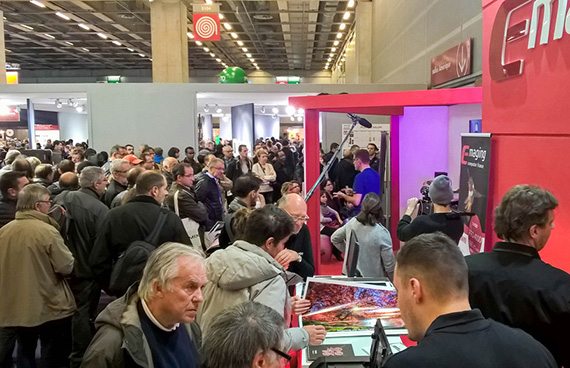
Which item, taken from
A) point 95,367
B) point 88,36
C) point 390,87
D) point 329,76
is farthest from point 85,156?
point 329,76

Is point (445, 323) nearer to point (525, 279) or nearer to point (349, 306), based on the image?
point (525, 279)

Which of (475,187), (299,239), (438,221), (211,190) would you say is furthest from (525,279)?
(211,190)

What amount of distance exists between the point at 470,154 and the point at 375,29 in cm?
1263

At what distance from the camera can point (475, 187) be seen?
11.4ft

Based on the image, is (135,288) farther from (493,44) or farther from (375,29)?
(375,29)

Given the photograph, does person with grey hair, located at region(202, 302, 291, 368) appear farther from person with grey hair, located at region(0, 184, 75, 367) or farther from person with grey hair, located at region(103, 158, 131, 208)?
person with grey hair, located at region(103, 158, 131, 208)

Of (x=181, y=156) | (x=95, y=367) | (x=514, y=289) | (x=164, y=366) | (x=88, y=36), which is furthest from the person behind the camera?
(x=88, y=36)

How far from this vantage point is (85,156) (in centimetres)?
825

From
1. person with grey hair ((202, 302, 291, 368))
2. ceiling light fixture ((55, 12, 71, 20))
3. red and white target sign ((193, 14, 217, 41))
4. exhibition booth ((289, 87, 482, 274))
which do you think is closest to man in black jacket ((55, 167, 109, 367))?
person with grey hair ((202, 302, 291, 368))

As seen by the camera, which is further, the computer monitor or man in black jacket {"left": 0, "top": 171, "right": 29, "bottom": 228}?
the computer monitor

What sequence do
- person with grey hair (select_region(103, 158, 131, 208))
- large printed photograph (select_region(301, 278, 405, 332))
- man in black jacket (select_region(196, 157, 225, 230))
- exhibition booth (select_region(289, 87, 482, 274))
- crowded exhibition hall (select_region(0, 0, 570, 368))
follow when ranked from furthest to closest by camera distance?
exhibition booth (select_region(289, 87, 482, 274)), man in black jacket (select_region(196, 157, 225, 230)), person with grey hair (select_region(103, 158, 131, 208)), large printed photograph (select_region(301, 278, 405, 332)), crowded exhibition hall (select_region(0, 0, 570, 368))

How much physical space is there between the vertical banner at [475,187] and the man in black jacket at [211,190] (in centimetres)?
253

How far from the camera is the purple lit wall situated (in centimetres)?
588

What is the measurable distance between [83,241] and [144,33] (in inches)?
671
